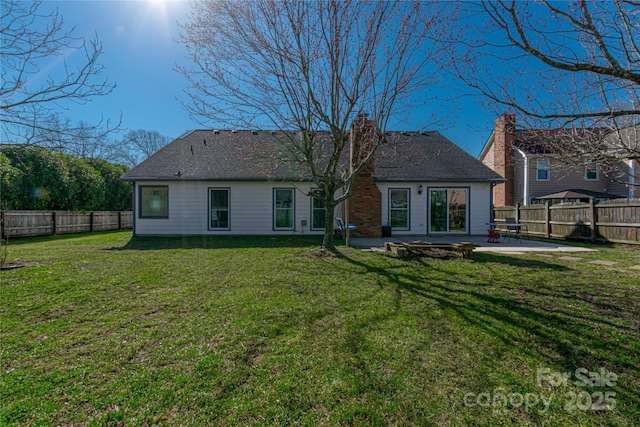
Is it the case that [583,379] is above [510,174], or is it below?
below

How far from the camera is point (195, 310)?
3861 millimetres

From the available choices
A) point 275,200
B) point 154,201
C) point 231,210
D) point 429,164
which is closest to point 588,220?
point 429,164

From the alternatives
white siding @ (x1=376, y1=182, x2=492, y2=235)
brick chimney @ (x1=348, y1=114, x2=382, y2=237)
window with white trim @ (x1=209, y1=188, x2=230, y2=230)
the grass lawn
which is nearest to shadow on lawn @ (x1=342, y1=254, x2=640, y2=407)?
the grass lawn

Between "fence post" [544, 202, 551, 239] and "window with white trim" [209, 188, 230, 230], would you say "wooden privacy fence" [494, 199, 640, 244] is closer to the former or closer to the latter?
"fence post" [544, 202, 551, 239]

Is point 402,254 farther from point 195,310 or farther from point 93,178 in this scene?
point 93,178

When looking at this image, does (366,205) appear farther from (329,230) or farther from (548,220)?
(548,220)

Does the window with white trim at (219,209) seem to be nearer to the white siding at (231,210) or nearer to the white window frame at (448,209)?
the white siding at (231,210)

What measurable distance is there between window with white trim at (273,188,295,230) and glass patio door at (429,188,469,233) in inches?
227

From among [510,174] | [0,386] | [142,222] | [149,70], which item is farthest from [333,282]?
[510,174]

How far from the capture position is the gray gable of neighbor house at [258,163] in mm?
11961

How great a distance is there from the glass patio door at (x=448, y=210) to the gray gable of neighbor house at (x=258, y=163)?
65cm

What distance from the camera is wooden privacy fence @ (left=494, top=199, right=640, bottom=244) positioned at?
9.29 metres

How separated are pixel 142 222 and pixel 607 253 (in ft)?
50.4

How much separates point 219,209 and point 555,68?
1137 cm
